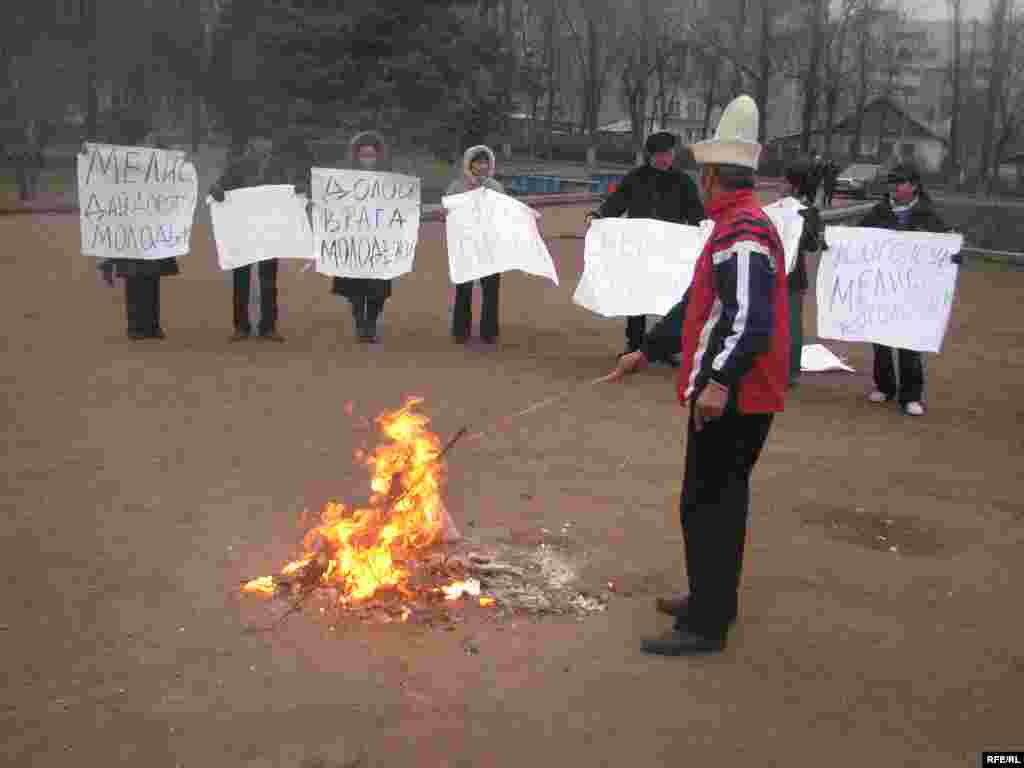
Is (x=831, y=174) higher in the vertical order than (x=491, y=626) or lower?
higher

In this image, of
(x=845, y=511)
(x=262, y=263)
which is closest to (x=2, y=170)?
(x=262, y=263)

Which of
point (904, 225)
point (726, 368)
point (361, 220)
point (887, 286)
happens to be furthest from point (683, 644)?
point (361, 220)

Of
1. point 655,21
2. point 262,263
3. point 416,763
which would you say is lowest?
point 416,763

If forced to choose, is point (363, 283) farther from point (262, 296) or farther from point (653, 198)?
point (653, 198)

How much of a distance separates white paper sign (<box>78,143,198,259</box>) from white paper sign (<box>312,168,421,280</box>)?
1240 mm

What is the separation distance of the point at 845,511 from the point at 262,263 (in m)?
6.36

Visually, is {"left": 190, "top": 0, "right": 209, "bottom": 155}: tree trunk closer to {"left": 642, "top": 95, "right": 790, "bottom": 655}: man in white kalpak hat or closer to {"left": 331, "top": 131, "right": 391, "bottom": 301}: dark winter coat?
{"left": 331, "top": 131, "right": 391, "bottom": 301}: dark winter coat

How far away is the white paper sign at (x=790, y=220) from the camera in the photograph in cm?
968

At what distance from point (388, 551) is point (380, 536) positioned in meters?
0.08


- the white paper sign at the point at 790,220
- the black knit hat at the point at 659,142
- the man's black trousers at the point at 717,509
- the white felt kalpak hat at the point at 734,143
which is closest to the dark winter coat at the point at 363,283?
the black knit hat at the point at 659,142

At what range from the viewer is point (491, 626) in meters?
4.70

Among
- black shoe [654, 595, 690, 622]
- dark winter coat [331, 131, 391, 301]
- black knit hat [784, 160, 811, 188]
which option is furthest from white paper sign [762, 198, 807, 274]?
black shoe [654, 595, 690, 622]

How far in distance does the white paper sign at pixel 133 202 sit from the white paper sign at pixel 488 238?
2.50m

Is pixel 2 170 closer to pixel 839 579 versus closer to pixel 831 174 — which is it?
pixel 831 174
